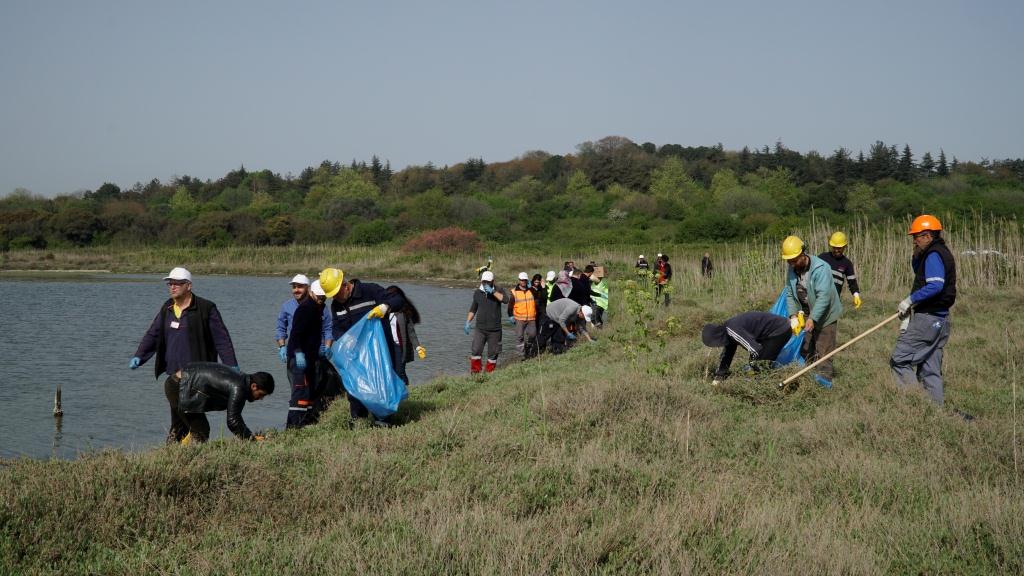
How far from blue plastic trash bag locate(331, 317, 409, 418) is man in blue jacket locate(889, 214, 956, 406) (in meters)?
4.83

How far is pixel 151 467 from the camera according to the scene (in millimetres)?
5598

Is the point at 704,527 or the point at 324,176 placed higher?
the point at 324,176

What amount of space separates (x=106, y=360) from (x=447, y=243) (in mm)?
41571

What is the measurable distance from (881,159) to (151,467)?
3632 inches

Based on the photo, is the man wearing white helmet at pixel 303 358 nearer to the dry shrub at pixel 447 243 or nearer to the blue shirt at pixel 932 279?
the blue shirt at pixel 932 279

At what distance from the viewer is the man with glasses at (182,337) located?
299 inches

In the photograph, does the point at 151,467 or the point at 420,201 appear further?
the point at 420,201

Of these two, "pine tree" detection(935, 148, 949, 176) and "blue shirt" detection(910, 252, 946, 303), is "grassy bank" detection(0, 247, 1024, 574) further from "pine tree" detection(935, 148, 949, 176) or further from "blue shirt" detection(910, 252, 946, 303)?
"pine tree" detection(935, 148, 949, 176)

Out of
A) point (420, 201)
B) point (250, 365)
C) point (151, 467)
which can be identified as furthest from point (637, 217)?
point (151, 467)

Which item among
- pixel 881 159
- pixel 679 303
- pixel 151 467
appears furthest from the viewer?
pixel 881 159

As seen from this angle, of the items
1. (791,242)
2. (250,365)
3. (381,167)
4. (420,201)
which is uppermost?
(381,167)

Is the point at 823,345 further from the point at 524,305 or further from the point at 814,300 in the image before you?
the point at 524,305

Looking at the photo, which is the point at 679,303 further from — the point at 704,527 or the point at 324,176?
the point at 324,176

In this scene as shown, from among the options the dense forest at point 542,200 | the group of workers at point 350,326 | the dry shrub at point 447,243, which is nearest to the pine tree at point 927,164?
the dense forest at point 542,200
